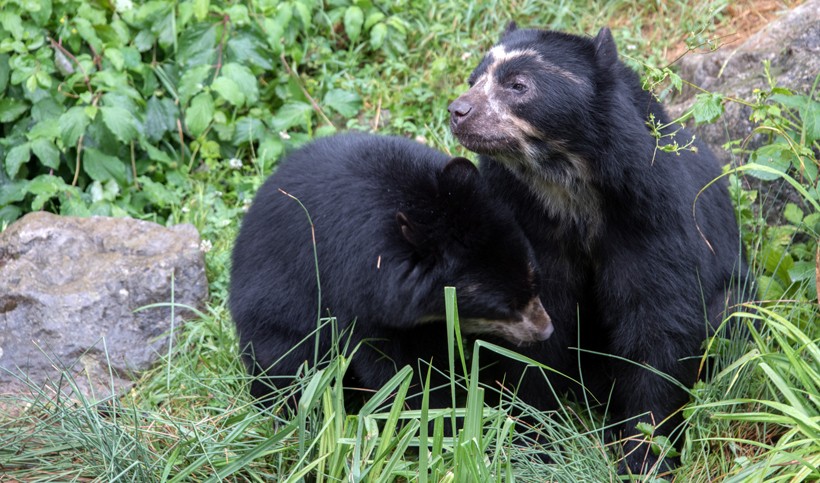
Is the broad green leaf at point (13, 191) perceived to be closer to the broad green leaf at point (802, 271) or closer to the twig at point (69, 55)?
the twig at point (69, 55)

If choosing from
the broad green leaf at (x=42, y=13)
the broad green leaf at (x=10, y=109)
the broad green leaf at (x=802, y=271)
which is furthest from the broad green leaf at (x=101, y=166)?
the broad green leaf at (x=802, y=271)

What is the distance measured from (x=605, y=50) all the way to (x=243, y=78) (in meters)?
3.14

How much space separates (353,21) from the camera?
7.16 m

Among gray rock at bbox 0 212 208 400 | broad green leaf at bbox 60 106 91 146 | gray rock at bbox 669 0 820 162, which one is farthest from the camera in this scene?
broad green leaf at bbox 60 106 91 146

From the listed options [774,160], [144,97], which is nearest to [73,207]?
[144,97]

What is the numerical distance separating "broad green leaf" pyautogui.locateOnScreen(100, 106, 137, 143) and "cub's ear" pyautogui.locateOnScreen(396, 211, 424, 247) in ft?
10.0

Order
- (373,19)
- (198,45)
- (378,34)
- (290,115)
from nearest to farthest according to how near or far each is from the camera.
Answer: (198,45)
(290,115)
(378,34)
(373,19)

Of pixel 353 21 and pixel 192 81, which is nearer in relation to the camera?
pixel 192 81

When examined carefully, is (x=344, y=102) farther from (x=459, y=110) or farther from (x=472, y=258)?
(x=472, y=258)

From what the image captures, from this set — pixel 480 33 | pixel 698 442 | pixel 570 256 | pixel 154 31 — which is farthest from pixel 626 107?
pixel 154 31

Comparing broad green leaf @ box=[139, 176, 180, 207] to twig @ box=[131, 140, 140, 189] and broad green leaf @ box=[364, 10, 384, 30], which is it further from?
broad green leaf @ box=[364, 10, 384, 30]

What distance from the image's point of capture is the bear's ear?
4.21 meters

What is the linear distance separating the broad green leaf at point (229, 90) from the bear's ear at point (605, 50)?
119 inches

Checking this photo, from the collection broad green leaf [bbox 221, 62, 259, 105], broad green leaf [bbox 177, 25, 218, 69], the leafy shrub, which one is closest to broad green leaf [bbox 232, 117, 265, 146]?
the leafy shrub
